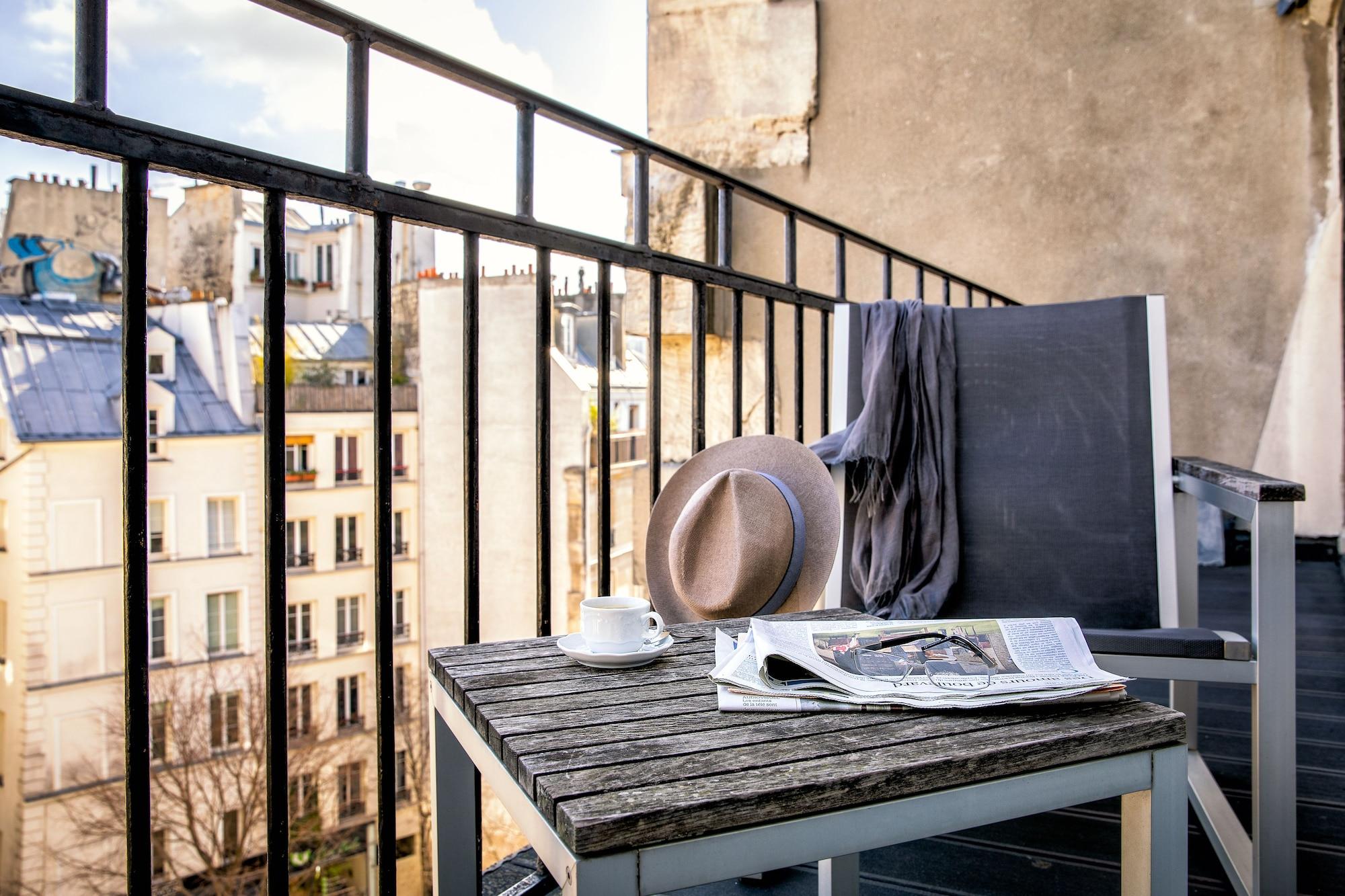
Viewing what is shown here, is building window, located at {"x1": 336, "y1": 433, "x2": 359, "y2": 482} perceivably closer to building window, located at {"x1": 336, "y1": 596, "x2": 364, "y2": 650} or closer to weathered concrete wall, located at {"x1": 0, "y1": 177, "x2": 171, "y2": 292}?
building window, located at {"x1": 336, "y1": 596, "x2": 364, "y2": 650}

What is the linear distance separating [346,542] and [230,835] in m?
4.05

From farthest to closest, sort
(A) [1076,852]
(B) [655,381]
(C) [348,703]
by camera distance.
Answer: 1. (C) [348,703]
2. (B) [655,381]
3. (A) [1076,852]

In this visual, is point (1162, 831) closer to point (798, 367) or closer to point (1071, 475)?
point (1071, 475)

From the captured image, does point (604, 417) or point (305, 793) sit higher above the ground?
point (604, 417)

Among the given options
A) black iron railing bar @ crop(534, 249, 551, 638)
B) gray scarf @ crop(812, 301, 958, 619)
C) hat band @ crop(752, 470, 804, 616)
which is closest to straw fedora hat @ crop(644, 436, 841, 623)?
hat band @ crop(752, 470, 804, 616)

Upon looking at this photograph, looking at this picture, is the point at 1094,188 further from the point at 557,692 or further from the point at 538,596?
the point at 557,692

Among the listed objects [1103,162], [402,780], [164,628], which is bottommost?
[402,780]

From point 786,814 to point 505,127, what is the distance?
0.93m

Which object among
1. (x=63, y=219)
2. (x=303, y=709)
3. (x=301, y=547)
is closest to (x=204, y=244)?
(x=63, y=219)

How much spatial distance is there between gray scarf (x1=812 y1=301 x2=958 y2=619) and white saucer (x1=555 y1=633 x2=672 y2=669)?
2.43 ft

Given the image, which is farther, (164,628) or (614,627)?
(164,628)

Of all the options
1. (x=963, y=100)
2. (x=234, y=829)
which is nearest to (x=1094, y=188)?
(x=963, y=100)

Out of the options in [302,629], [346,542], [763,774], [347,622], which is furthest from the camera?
[347,622]

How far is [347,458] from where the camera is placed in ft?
39.7
